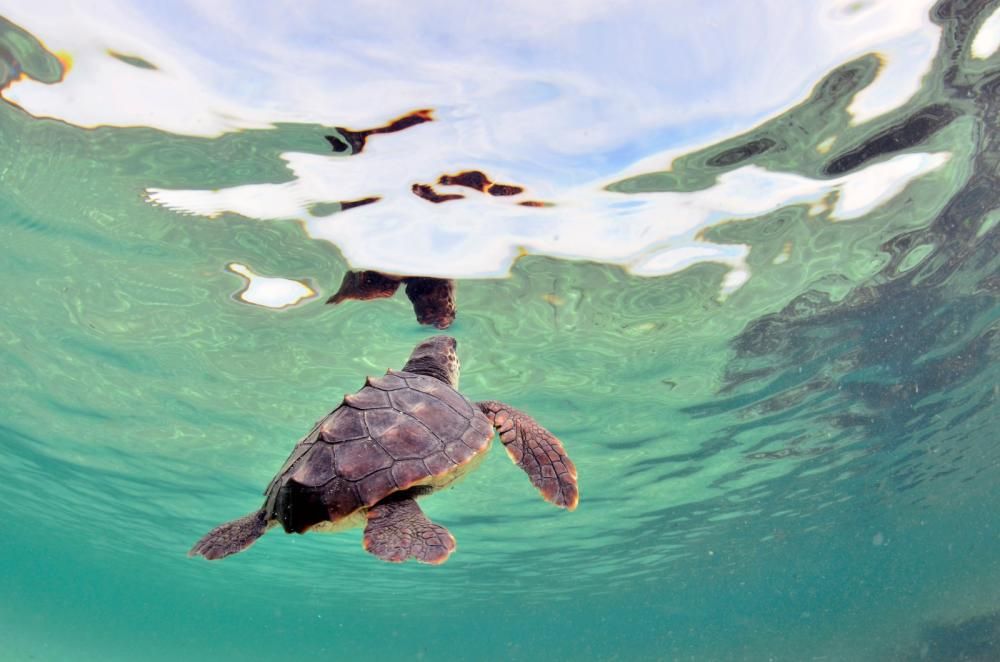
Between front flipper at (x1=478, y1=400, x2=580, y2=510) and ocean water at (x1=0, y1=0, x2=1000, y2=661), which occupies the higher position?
ocean water at (x1=0, y1=0, x2=1000, y2=661)

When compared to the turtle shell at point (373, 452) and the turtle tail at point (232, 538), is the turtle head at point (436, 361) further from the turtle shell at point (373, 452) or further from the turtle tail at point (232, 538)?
the turtle tail at point (232, 538)

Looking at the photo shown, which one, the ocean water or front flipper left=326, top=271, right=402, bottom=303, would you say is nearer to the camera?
the ocean water

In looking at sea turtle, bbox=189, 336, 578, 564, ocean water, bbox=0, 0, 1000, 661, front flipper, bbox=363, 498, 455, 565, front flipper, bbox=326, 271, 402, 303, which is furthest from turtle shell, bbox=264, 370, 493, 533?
front flipper, bbox=326, 271, 402, 303

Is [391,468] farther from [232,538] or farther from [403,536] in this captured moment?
[232,538]

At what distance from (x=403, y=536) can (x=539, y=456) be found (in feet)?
4.91

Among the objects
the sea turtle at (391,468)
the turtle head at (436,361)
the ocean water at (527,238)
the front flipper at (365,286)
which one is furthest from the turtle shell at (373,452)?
the front flipper at (365,286)

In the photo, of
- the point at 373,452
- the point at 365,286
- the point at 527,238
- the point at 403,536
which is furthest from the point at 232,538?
the point at 527,238

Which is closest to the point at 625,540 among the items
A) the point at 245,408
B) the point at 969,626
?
the point at 969,626

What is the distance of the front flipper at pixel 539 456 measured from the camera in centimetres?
451

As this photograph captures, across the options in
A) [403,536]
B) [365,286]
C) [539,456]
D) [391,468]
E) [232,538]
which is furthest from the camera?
[365,286]

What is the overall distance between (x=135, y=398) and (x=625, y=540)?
26.6m

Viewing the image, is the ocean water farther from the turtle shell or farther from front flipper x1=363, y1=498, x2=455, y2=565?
front flipper x1=363, y1=498, x2=455, y2=565

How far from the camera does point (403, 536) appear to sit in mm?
3967

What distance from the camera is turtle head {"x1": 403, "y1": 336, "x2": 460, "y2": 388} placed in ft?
22.0
